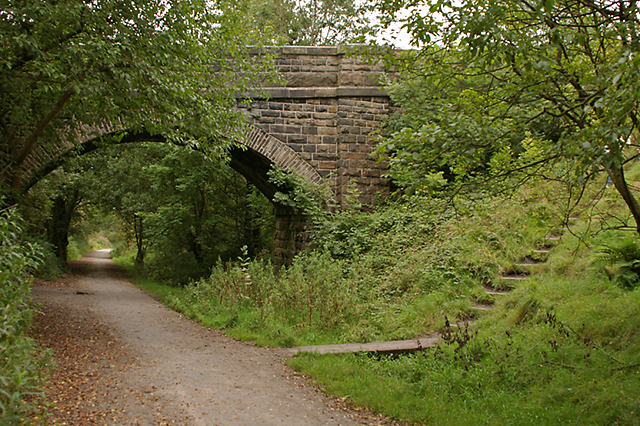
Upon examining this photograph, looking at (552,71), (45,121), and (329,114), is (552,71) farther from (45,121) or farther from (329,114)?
(329,114)

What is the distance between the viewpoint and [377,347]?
5078mm

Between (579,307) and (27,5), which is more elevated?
(27,5)

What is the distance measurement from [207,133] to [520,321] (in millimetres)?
5007

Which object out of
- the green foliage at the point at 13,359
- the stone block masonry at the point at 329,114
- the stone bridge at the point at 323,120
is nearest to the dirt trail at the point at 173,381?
the green foliage at the point at 13,359

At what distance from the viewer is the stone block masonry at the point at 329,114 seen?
424 inches

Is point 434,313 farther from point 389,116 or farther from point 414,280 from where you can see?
point 389,116

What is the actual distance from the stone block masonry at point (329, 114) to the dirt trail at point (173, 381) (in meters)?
Answer: 5.29

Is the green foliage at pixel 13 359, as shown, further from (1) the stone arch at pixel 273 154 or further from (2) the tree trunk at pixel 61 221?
(2) the tree trunk at pixel 61 221

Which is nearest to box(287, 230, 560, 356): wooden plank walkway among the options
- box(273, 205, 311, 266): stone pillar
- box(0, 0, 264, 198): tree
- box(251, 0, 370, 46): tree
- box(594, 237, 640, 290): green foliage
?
box(594, 237, 640, 290): green foliage

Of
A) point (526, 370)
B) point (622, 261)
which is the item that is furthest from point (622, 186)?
point (622, 261)

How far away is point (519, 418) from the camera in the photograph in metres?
3.48

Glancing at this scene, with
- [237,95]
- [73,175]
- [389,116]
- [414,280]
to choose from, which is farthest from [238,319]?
[73,175]

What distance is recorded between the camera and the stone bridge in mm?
10695

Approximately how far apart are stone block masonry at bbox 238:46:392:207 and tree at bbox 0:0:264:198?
3.68 m
